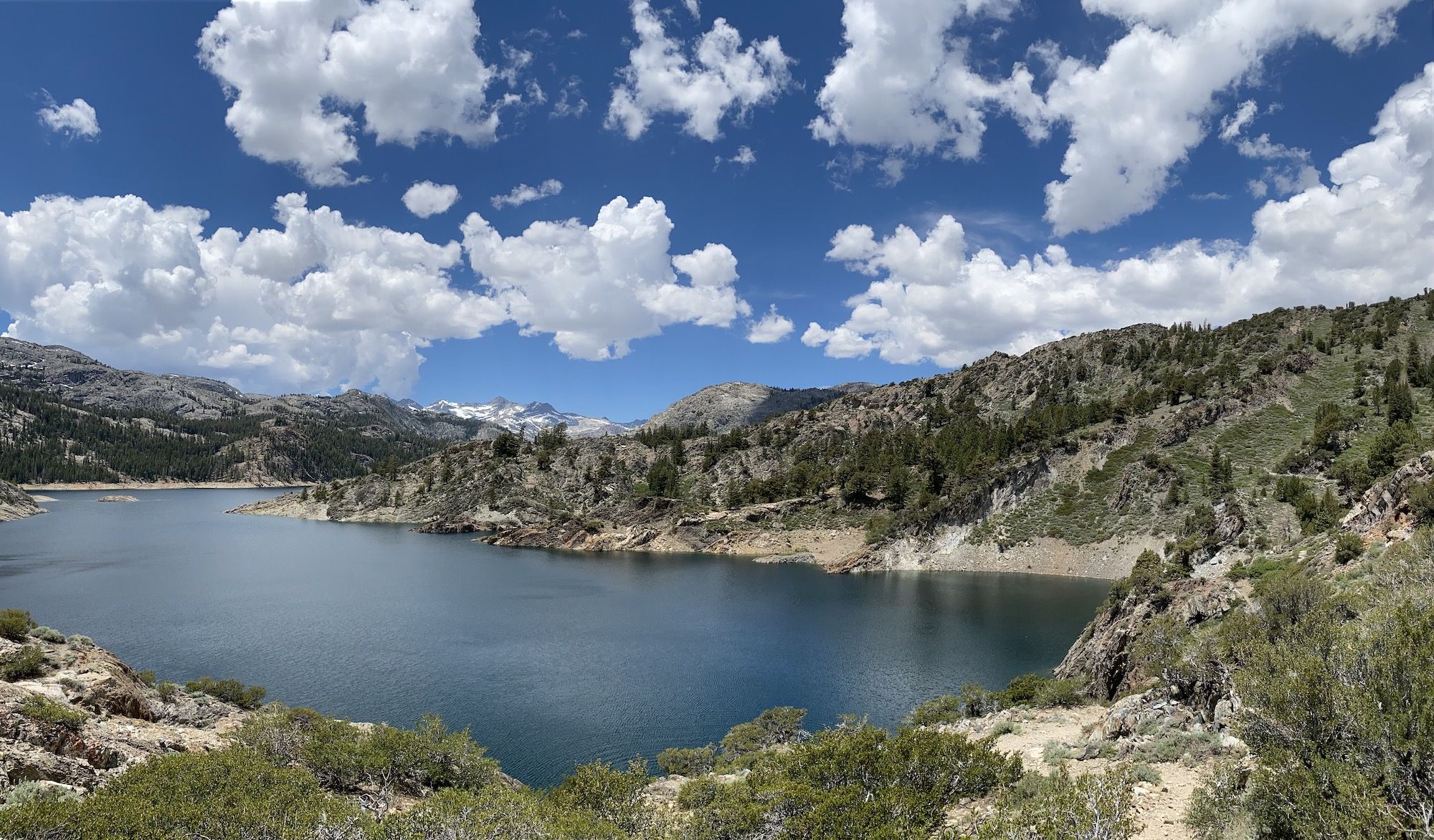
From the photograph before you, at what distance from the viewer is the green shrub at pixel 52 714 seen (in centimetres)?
2095

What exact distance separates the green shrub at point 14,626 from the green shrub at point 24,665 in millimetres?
3582

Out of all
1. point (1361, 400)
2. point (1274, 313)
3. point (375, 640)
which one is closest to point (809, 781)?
point (375, 640)

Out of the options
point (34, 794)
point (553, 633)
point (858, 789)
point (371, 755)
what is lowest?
point (553, 633)

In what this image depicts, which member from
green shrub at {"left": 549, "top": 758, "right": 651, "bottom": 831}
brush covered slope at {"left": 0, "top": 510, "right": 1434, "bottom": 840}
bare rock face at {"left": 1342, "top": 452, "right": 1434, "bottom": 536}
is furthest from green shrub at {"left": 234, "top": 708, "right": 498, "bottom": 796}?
bare rock face at {"left": 1342, "top": 452, "right": 1434, "bottom": 536}

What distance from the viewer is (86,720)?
22953 mm

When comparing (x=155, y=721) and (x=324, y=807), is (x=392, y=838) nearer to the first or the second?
(x=324, y=807)

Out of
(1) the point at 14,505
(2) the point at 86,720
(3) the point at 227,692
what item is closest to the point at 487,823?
(2) the point at 86,720

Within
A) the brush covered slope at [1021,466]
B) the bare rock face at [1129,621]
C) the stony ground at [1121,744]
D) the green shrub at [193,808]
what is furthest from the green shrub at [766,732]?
the brush covered slope at [1021,466]

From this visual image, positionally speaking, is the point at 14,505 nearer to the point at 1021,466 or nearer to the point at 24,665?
the point at 24,665

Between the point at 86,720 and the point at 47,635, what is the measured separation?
53.1 ft

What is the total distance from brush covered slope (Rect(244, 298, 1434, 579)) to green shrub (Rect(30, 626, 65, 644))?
84.9m

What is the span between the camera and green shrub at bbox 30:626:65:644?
33531 mm

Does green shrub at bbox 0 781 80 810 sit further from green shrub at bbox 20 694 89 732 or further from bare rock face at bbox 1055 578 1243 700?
bare rock face at bbox 1055 578 1243 700

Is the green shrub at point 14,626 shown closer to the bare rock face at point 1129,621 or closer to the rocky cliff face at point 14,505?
the bare rock face at point 1129,621
